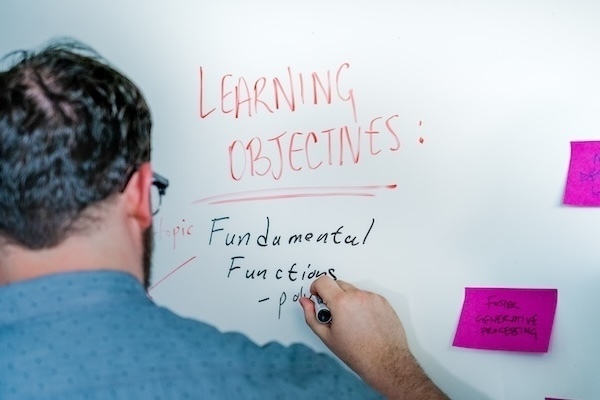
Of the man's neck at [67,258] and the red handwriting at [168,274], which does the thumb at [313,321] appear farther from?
the man's neck at [67,258]

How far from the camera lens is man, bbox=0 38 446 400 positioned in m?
0.64

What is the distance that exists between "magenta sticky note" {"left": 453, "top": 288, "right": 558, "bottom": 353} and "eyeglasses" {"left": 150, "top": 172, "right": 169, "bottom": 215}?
43cm

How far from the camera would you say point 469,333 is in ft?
3.05

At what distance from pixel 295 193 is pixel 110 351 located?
0.38 meters

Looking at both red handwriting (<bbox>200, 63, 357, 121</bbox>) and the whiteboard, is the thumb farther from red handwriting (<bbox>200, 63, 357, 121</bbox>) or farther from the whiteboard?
red handwriting (<bbox>200, 63, 357, 121</bbox>)

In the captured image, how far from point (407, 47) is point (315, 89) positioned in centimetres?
13

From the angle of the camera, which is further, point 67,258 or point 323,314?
point 323,314

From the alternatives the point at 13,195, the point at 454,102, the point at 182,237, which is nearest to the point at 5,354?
the point at 13,195

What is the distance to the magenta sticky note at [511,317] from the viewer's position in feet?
3.00

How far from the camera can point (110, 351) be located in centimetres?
64

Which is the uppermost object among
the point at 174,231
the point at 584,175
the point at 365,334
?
the point at 584,175

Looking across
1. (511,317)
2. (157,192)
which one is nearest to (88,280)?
(157,192)

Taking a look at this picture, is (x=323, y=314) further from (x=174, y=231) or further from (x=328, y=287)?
(x=174, y=231)

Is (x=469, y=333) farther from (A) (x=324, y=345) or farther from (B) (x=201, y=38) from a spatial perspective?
(B) (x=201, y=38)
